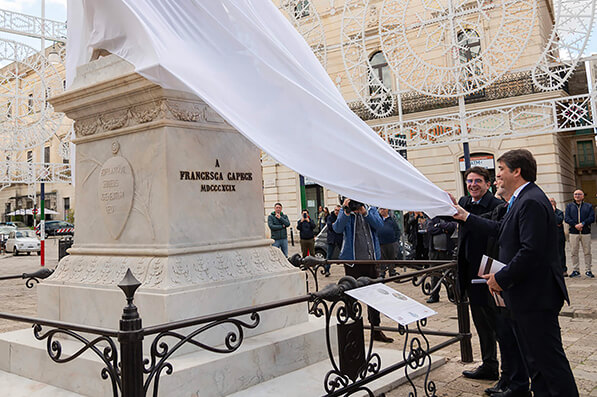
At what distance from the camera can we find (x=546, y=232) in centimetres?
315

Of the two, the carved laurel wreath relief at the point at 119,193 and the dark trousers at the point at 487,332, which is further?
the dark trousers at the point at 487,332

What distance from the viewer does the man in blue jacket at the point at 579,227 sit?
10.6m

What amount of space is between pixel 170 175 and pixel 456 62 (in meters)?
11.5

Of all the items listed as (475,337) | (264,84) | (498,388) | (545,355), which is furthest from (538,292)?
(475,337)

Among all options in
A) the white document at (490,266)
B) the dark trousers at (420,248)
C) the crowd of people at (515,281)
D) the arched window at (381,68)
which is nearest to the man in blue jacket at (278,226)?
the dark trousers at (420,248)

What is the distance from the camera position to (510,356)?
3.86 m

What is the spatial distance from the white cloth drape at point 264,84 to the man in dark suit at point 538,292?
2.56 ft

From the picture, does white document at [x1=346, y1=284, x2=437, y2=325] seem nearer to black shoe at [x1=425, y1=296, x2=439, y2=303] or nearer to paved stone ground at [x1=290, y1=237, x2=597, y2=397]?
paved stone ground at [x1=290, y1=237, x2=597, y2=397]

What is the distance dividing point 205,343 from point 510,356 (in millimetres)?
2388

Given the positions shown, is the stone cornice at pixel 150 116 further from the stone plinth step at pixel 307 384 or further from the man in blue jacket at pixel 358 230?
the man in blue jacket at pixel 358 230

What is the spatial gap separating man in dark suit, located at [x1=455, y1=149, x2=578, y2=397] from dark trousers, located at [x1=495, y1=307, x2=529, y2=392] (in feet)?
1.89

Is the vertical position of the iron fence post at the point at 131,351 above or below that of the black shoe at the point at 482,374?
above

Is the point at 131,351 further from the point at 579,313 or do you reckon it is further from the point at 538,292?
the point at 579,313

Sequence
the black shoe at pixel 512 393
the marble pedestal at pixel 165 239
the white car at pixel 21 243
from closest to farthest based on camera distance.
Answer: the marble pedestal at pixel 165 239 → the black shoe at pixel 512 393 → the white car at pixel 21 243
